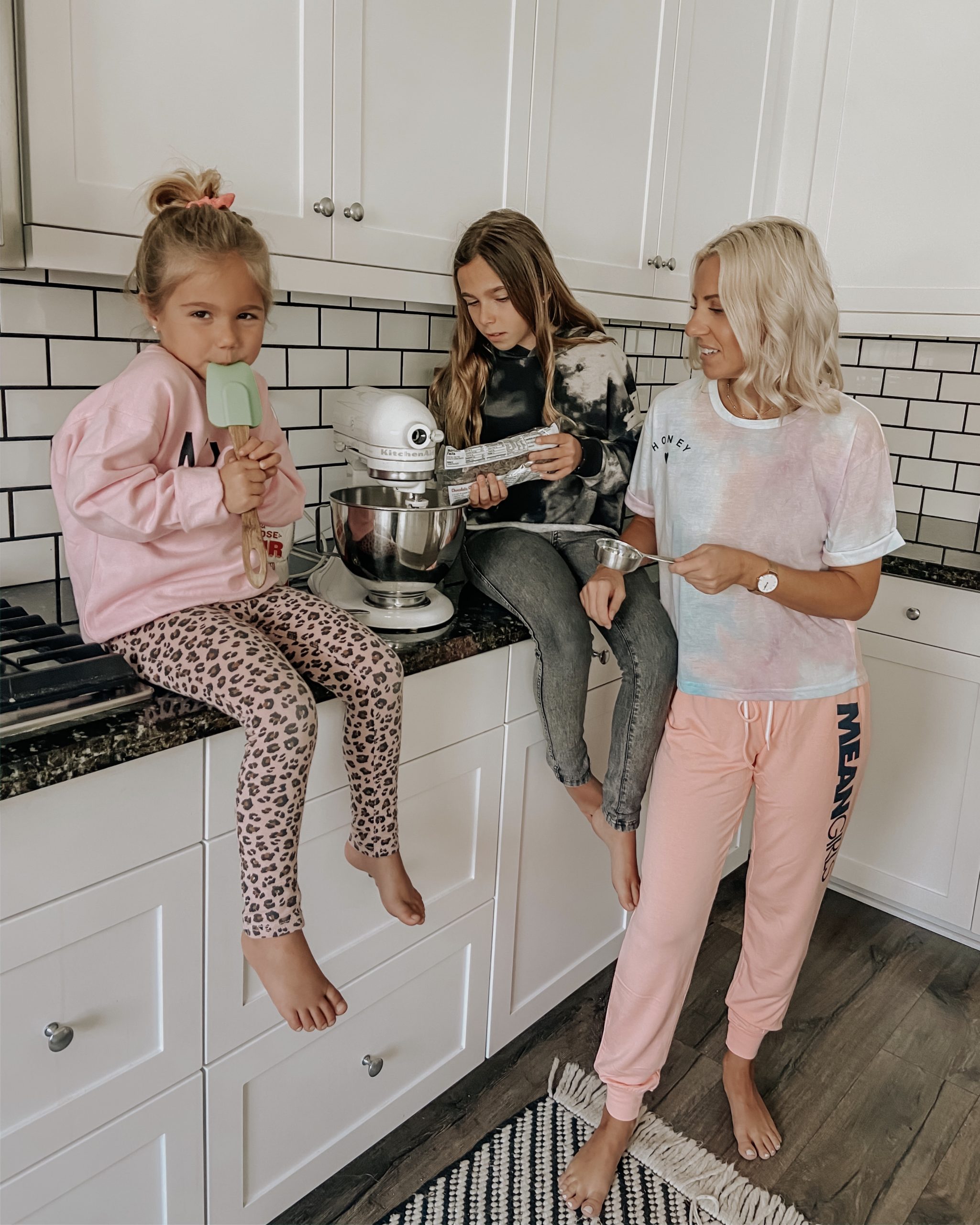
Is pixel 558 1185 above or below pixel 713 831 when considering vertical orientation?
below

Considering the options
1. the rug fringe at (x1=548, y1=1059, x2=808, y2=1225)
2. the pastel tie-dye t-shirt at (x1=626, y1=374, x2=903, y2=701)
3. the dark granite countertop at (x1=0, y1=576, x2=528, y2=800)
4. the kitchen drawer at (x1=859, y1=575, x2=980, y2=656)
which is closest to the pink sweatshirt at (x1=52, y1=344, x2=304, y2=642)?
the dark granite countertop at (x1=0, y1=576, x2=528, y2=800)

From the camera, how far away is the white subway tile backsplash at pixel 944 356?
248 centimetres

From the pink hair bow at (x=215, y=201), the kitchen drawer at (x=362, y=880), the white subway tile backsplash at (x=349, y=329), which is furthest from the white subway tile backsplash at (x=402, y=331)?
the kitchen drawer at (x=362, y=880)

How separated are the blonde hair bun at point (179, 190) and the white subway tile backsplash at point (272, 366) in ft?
1.51

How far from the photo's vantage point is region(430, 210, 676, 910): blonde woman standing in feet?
5.17

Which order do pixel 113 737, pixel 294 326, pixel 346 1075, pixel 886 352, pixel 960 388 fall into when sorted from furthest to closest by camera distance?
pixel 886 352 < pixel 960 388 < pixel 294 326 < pixel 346 1075 < pixel 113 737

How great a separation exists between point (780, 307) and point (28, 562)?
1.16 meters

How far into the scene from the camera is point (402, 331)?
1.94m

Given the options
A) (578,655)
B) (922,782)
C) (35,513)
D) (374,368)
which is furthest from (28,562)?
(922,782)

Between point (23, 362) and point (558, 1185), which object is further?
point (558, 1185)

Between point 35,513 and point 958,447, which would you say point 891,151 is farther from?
point 35,513

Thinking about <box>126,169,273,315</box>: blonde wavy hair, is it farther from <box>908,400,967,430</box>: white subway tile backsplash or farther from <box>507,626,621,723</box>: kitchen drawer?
<box>908,400,967,430</box>: white subway tile backsplash

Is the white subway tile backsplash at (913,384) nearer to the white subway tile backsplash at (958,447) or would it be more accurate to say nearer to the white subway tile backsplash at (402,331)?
the white subway tile backsplash at (958,447)

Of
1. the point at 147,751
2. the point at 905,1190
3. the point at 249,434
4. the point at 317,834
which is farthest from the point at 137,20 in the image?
the point at 905,1190
